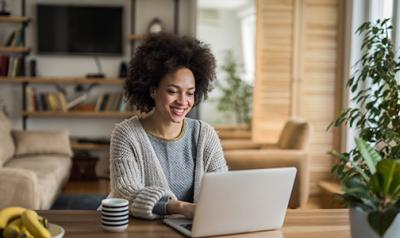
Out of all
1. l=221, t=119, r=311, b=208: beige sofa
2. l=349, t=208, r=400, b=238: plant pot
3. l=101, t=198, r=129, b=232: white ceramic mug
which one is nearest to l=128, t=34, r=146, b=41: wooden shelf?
l=221, t=119, r=311, b=208: beige sofa

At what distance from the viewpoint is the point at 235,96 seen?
6234 mm

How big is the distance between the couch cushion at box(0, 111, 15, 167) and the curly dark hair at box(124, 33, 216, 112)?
2.61 meters

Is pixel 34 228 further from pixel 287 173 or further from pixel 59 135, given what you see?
pixel 59 135

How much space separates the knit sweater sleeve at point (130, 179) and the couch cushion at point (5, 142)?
271 centimetres

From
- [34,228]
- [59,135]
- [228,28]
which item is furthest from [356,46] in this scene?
[34,228]

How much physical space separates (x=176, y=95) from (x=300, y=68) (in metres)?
3.40

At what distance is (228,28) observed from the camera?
6.61 metres

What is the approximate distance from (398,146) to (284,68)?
2.73 metres

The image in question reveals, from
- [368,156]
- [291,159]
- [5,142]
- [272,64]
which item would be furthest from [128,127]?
[272,64]

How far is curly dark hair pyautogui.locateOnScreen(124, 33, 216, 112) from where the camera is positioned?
206cm

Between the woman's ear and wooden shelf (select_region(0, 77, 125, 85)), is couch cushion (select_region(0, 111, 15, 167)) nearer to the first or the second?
wooden shelf (select_region(0, 77, 125, 85))

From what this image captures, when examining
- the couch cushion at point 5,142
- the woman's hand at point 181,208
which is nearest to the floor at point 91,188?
the couch cushion at point 5,142

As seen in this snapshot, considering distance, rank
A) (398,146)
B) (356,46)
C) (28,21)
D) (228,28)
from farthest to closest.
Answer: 1. (228,28)
2. (28,21)
3. (356,46)
4. (398,146)

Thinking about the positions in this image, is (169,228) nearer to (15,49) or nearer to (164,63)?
(164,63)
